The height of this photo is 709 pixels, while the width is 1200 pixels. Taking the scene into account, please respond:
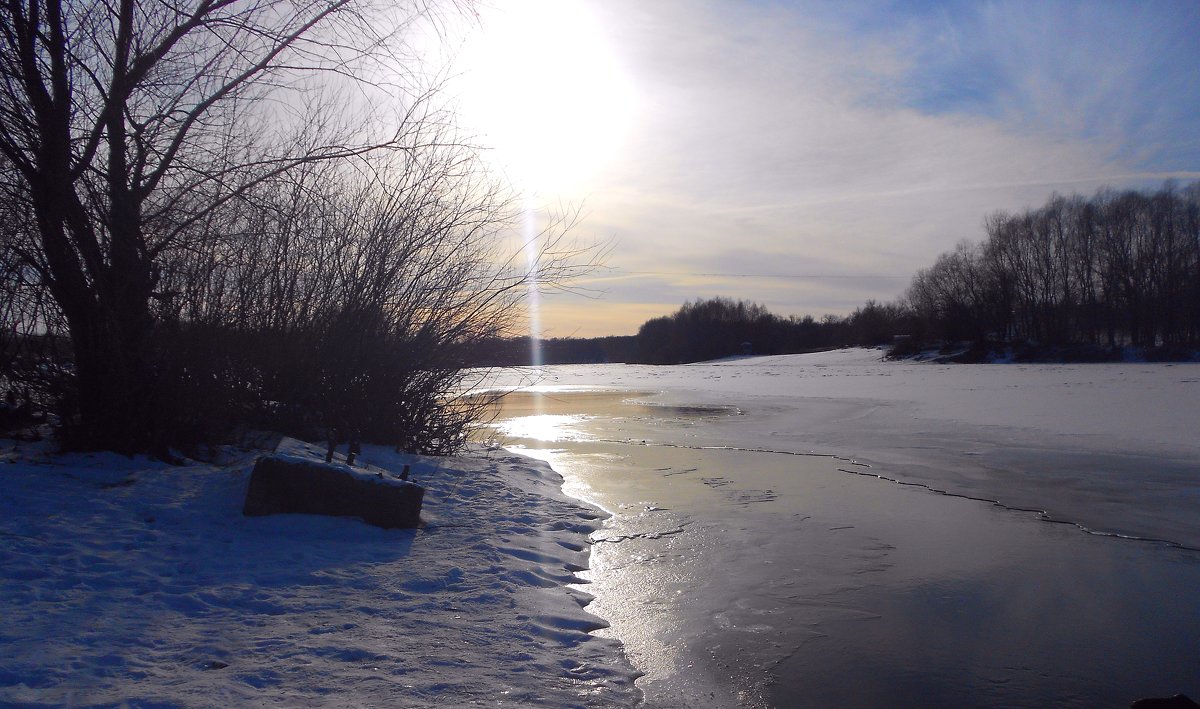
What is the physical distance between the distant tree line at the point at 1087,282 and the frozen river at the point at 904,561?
132ft

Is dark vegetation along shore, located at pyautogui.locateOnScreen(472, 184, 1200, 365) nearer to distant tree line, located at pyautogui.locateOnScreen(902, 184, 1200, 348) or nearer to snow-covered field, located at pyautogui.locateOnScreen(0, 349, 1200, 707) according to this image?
distant tree line, located at pyautogui.locateOnScreen(902, 184, 1200, 348)

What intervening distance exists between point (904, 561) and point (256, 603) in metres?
4.71

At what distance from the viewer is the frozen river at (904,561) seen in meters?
4.11

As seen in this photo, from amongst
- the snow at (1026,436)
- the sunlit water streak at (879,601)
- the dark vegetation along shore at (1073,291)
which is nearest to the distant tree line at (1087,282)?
the dark vegetation along shore at (1073,291)

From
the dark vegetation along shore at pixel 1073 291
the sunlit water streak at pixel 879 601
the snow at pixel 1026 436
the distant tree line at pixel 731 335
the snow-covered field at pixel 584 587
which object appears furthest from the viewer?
the distant tree line at pixel 731 335

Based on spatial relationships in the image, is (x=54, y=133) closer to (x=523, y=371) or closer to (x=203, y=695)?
(x=203, y=695)

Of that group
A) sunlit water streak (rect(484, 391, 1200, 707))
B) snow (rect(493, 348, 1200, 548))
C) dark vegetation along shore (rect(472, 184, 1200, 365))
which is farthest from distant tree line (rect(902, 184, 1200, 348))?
sunlit water streak (rect(484, 391, 1200, 707))

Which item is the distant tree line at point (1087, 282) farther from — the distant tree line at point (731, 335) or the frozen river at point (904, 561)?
the frozen river at point (904, 561)

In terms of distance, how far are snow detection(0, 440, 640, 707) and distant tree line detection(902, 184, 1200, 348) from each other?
48736mm

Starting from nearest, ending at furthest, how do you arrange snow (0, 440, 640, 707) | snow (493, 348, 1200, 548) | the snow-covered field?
snow (0, 440, 640, 707)
the snow-covered field
snow (493, 348, 1200, 548)

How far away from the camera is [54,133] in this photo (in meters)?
5.80

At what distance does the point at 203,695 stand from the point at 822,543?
5.04 metres

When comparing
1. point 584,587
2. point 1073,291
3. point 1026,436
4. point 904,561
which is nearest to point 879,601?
point 904,561

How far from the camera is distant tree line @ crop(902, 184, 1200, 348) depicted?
163ft
